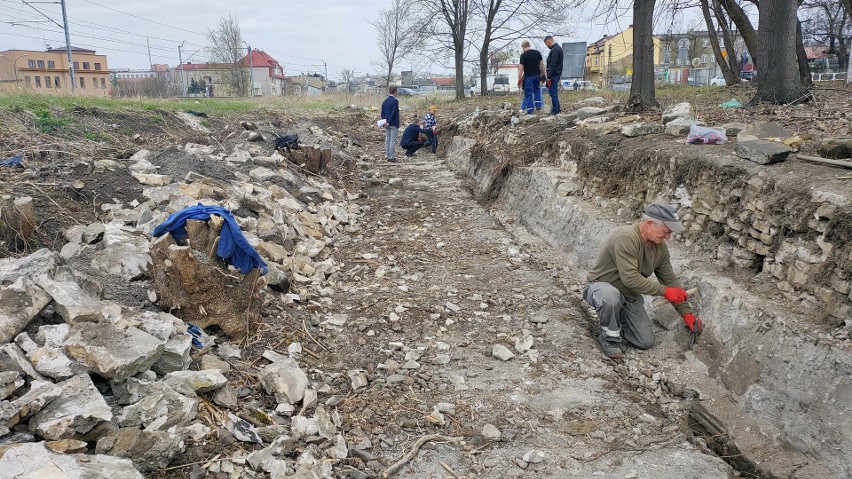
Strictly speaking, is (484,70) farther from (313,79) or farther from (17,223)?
(313,79)

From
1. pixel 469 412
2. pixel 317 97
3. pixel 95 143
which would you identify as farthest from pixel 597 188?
pixel 317 97

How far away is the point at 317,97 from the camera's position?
102 feet

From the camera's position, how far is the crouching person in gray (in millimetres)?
4338

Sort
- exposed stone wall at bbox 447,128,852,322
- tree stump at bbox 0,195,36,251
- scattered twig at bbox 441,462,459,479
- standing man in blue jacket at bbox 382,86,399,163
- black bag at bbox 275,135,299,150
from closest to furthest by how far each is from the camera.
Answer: scattered twig at bbox 441,462,459,479
exposed stone wall at bbox 447,128,852,322
tree stump at bbox 0,195,36,251
black bag at bbox 275,135,299,150
standing man in blue jacket at bbox 382,86,399,163

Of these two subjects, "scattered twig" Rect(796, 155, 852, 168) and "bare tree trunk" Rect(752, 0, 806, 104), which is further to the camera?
"bare tree trunk" Rect(752, 0, 806, 104)

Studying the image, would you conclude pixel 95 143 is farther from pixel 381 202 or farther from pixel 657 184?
pixel 657 184

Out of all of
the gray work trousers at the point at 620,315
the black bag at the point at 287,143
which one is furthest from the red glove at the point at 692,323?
the black bag at the point at 287,143

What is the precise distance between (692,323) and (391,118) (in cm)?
1006

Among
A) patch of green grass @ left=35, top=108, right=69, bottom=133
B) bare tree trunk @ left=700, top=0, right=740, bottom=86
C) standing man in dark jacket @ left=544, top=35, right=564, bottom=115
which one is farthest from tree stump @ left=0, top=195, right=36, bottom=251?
bare tree trunk @ left=700, top=0, right=740, bottom=86

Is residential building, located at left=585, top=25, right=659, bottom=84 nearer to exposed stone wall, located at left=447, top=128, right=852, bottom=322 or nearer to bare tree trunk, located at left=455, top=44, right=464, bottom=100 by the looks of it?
bare tree trunk, located at left=455, top=44, right=464, bottom=100

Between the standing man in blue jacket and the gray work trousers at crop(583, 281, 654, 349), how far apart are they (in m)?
9.24

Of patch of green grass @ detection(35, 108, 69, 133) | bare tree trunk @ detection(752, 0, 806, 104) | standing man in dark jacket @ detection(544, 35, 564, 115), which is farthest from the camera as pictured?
standing man in dark jacket @ detection(544, 35, 564, 115)

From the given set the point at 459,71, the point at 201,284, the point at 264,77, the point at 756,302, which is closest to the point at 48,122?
the point at 201,284

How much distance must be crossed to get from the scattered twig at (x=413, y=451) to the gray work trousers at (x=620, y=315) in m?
1.82
